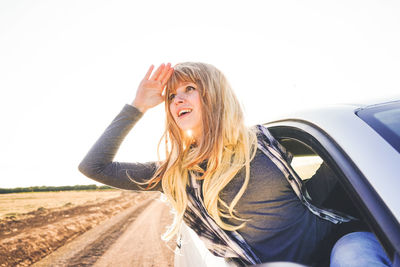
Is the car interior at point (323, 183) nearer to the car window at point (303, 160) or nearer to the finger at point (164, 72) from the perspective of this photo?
the car window at point (303, 160)

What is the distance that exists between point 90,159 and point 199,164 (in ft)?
2.43

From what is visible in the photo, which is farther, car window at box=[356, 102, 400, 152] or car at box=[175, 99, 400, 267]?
car window at box=[356, 102, 400, 152]

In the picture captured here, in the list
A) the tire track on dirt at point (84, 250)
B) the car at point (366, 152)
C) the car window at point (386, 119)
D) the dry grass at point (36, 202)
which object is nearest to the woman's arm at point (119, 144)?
the car at point (366, 152)

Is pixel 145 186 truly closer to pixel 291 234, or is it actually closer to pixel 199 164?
pixel 199 164

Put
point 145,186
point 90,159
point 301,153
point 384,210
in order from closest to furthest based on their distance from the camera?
point 384,210
point 90,159
point 145,186
point 301,153

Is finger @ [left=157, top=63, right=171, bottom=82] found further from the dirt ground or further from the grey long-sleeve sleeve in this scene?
the dirt ground

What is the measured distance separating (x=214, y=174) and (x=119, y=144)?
2.40 ft

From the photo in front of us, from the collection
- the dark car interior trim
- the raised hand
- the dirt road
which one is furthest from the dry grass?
the dark car interior trim

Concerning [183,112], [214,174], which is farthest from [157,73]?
[214,174]

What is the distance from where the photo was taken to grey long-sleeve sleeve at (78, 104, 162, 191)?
5.45ft

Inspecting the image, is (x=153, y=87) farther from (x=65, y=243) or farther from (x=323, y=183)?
(x=65, y=243)

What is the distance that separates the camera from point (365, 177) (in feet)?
2.59

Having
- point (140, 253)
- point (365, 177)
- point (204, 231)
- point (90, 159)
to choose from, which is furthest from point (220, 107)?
point (140, 253)

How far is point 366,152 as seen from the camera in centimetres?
82
